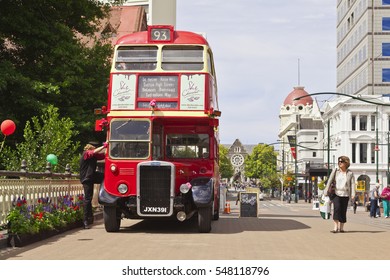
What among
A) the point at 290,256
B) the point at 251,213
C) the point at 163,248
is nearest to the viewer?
the point at 290,256

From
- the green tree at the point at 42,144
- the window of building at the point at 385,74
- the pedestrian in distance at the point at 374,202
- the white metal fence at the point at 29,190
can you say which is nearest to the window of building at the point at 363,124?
the window of building at the point at 385,74

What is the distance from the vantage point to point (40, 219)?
568 inches

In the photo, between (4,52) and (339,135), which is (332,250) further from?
(339,135)

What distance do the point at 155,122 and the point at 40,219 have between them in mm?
4004

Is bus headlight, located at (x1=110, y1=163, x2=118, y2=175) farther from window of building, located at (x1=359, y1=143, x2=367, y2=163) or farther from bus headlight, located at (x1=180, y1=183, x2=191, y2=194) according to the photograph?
window of building, located at (x1=359, y1=143, x2=367, y2=163)

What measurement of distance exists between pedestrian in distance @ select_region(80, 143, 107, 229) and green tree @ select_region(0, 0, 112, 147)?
34.0 feet

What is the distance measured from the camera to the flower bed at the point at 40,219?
12.9 m

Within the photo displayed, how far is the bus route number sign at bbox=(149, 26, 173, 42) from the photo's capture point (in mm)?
17469

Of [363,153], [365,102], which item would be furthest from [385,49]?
[363,153]

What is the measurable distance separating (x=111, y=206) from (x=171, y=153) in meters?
2.15

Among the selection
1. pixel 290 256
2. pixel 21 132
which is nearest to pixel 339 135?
pixel 21 132

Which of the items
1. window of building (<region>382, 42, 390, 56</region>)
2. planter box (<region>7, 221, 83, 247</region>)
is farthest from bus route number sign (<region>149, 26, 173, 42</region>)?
window of building (<region>382, 42, 390, 56</region>)

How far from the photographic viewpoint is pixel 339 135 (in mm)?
94750

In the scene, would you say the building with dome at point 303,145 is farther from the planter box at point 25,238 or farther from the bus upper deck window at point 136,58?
the planter box at point 25,238
